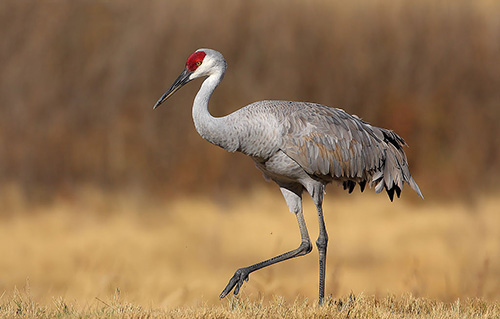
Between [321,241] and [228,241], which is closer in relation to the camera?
[321,241]

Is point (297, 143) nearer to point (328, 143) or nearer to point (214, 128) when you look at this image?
point (328, 143)

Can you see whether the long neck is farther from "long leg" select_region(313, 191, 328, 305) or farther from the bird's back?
"long leg" select_region(313, 191, 328, 305)

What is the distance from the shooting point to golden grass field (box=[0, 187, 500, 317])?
843 cm

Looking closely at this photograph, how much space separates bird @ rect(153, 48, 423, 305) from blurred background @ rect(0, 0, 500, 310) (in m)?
3.43

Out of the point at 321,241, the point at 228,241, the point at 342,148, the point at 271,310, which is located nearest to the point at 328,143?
the point at 342,148

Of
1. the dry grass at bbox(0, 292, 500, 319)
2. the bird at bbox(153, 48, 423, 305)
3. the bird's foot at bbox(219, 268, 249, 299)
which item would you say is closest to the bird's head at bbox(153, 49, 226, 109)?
the bird at bbox(153, 48, 423, 305)

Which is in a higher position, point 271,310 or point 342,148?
point 342,148

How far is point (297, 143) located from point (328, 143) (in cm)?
30

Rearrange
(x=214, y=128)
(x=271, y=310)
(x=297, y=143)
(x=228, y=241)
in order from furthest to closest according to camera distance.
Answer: (x=228, y=241)
(x=297, y=143)
(x=214, y=128)
(x=271, y=310)

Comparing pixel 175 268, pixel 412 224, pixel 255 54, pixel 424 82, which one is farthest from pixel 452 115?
pixel 175 268

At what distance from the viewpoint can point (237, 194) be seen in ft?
33.1

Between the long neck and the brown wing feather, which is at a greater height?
the long neck

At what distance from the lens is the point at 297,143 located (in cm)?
584

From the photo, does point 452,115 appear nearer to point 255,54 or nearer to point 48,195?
point 255,54
